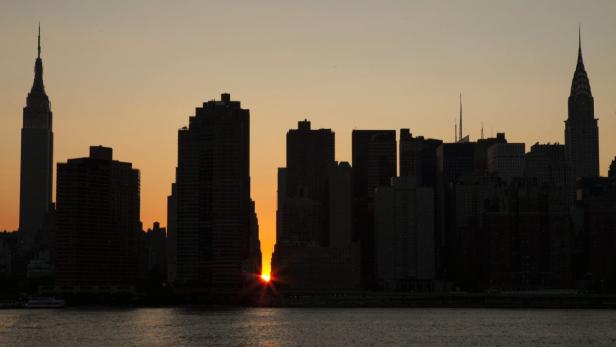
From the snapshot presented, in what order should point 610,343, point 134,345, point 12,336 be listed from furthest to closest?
point 12,336, point 610,343, point 134,345

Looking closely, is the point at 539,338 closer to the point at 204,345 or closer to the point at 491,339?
the point at 491,339

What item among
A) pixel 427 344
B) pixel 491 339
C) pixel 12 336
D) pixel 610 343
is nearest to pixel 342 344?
pixel 427 344

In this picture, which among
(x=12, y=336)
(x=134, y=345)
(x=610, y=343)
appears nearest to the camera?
(x=134, y=345)

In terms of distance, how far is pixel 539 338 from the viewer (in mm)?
198125

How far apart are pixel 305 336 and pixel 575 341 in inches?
1713

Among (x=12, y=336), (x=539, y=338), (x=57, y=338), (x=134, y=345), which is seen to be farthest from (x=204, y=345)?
(x=539, y=338)

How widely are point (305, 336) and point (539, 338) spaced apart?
38332 mm

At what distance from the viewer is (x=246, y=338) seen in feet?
632

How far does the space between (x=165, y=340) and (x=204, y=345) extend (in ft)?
47.2

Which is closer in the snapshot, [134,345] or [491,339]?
[134,345]

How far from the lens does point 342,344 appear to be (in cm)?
17775

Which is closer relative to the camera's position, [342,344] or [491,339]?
[342,344]

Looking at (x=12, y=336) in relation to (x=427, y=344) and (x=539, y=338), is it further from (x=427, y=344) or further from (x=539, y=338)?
(x=539, y=338)

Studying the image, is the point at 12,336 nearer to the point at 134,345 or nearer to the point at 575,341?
the point at 134,345
